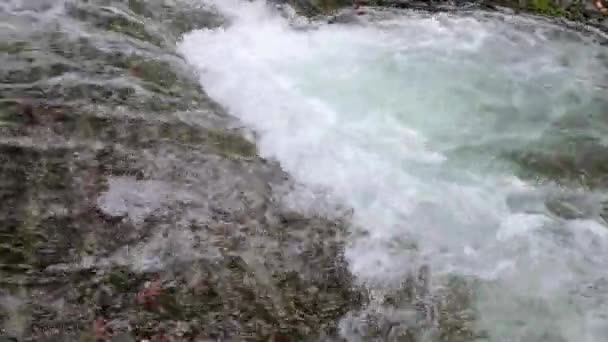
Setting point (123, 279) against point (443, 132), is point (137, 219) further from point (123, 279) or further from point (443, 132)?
point (443, 132)

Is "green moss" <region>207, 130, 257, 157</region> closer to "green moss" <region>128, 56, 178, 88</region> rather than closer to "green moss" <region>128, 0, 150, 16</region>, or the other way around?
"green moss" <region>128, 56, 178, 88</region>

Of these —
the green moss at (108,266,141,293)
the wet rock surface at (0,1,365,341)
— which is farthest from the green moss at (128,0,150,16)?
the green moss at (108,266,141,293)

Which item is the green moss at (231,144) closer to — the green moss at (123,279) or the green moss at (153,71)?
the green moss at (153,71)

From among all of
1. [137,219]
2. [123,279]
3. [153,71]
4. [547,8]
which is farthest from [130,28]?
[547,8]

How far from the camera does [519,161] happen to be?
6777 millimetres

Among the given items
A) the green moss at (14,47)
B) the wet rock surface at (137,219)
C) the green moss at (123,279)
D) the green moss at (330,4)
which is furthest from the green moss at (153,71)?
the green moss at (330,4)

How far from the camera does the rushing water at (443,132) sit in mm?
5652

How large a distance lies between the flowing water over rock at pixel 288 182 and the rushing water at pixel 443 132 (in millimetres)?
23

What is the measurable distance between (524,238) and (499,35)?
3546mm

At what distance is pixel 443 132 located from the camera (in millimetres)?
7008

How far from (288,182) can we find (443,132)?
190 centimetres

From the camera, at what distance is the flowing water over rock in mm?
5102

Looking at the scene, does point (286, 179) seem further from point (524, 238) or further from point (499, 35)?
point (499, 35)

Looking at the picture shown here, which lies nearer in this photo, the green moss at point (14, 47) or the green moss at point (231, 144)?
the green moss at point (231, 144)
